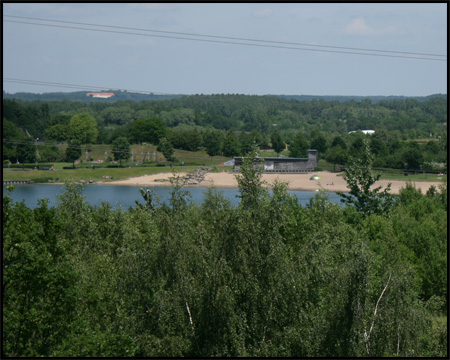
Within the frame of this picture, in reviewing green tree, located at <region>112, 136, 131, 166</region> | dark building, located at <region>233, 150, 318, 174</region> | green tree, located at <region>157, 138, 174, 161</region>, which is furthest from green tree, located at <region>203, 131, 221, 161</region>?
green tree, located at <region>112, 136, 131, 166</region>

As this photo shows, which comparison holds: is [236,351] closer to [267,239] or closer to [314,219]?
[267,239]

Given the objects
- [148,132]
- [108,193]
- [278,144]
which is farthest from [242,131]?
[108,193]

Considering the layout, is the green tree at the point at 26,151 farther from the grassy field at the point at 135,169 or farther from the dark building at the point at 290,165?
the dark building at the point at 290,165

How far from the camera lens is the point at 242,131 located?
109 meters

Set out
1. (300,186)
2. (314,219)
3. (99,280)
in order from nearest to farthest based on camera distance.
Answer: (99,280), (314,219), (300,186)

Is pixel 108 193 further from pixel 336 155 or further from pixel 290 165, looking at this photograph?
pixel 336 155

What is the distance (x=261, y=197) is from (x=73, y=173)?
64.5m

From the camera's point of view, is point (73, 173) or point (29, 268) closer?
point (29, 268)

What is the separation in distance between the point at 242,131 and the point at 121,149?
92.9 feet

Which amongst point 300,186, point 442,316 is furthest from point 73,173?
point 442,316

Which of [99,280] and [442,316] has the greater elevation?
[99,280]

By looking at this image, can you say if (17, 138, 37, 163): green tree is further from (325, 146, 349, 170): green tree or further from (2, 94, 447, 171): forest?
(325, 146, 349, 170): green tree

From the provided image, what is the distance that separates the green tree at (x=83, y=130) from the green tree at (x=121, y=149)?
7116mm

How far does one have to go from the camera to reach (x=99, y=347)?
11578 mm
